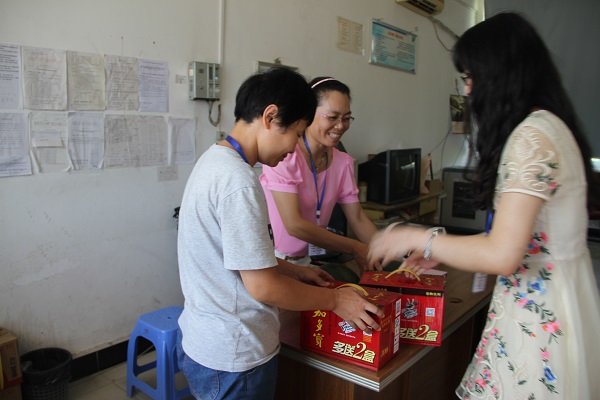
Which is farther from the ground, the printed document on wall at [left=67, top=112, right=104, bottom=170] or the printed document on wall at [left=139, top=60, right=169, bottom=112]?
the printed document on wall at [left=139, top=60, right=169, bottom=112]

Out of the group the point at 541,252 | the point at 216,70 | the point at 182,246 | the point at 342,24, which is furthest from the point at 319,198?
the point at 342,24

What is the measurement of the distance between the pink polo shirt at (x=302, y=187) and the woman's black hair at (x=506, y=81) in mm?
863

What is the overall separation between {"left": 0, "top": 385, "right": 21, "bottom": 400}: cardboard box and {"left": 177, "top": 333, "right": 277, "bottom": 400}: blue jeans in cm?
139

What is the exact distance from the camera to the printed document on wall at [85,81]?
240 cm

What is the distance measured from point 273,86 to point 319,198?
927 mm

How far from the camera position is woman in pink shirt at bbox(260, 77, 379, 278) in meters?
1.83

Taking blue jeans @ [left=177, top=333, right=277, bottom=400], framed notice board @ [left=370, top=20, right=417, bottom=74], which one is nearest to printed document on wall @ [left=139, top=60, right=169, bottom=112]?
blue jeans @ [left=177, top=333, right=277, bottom=400]

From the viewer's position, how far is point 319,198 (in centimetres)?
205

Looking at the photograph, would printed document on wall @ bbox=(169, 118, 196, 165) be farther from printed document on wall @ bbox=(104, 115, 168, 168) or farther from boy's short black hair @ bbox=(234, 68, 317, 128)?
boy's short black hair @ bbox=(234, 68, 317, 128)

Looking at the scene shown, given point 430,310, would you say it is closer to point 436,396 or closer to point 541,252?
point 541,252

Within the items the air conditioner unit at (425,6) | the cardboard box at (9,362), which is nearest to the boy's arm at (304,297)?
the cardboard box at (9,362)

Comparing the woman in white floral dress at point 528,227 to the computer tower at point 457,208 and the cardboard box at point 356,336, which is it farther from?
the computer tower at point 457,208

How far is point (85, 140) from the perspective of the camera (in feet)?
8.16

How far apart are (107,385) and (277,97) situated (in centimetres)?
212
